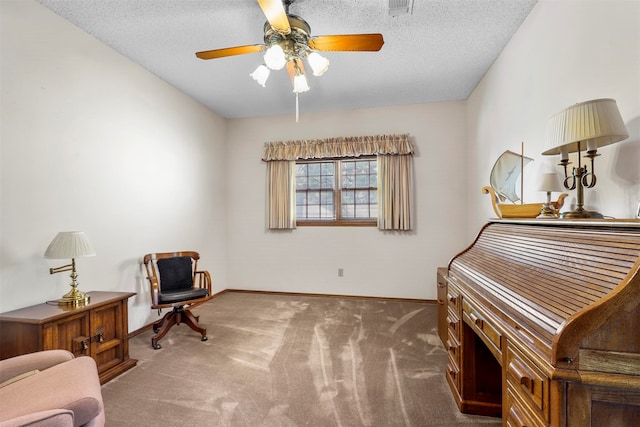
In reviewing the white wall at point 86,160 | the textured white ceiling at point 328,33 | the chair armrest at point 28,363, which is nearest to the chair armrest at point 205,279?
the white wall at point 86,160

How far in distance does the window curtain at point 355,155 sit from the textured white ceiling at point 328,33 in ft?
2.20

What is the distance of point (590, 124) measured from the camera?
1241 millimetres

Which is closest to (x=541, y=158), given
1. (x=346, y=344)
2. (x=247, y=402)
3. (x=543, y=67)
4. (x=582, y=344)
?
(x=543, y=67)

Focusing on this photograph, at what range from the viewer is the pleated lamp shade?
1223 millimetres

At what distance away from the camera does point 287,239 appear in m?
4.61

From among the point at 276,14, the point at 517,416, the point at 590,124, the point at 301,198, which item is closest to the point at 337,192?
the point at 301,198

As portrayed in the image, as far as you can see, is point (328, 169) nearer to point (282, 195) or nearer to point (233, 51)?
point (282, 195)

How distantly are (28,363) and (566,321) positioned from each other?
2.33 m

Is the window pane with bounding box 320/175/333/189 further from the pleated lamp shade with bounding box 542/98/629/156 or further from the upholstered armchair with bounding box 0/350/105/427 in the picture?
the upholstered armchair with bounding box 0/350/105/427

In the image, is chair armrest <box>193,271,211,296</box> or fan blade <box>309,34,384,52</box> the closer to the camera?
fan blade <box>309,34,384,52</box>

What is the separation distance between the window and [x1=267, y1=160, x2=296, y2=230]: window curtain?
0.15 metres

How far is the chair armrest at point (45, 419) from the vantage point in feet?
3.03

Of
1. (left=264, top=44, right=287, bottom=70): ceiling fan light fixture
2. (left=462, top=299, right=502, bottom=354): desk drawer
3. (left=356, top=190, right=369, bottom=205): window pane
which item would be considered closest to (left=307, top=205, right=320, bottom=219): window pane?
(left=356, top=190, right=369, bottom=205): window pane

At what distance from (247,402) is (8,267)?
1905 millimetres
